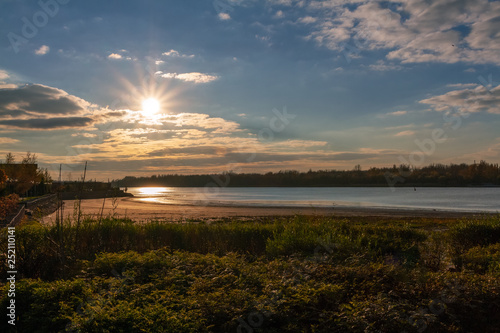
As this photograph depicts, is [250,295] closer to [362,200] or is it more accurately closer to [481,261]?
[481,261]

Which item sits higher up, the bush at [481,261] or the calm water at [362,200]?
the bush at [481,261]

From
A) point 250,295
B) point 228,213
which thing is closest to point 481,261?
point 250,295

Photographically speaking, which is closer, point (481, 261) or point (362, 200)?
point (481, 261)

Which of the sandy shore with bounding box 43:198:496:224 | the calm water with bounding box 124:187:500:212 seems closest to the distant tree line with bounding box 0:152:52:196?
the sandy shore with bounding box 43:198:496:224

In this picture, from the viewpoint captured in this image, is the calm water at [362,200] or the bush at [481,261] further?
the calm water at [362,200]

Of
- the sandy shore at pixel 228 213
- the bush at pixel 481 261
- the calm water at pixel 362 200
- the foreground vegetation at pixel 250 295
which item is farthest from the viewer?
the calm water at pixel 362 200

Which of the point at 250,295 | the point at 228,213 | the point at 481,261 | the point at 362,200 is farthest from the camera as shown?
the point at 362,200

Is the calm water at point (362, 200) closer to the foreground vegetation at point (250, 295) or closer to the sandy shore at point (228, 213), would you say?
the sandy shore at point (228, 213)

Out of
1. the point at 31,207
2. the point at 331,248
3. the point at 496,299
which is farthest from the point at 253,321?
the point at 31,207

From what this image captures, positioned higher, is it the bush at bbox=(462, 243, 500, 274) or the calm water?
the bush at bbox=(462, 243, 500, 274)

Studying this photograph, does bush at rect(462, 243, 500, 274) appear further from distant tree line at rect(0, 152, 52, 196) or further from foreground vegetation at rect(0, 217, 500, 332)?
distant tree line at rect(0, 152, 52, 196)

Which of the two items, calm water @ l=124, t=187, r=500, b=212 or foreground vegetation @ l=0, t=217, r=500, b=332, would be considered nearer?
foreground vegetation @ l=0, t=217, r=500, b=332

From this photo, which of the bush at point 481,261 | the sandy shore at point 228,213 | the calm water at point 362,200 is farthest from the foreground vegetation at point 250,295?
the sandy shore at point 228,213

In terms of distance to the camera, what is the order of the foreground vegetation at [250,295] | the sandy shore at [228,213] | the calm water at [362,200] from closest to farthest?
the foreground vegetation at [250,295], the sandy shore at [228,213], the calm water at [362,200]
